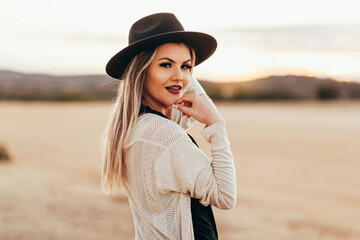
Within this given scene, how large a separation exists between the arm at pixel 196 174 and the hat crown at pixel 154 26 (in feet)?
1.48

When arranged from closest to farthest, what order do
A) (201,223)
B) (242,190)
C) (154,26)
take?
(201,223) < (154,26) < (242,190)

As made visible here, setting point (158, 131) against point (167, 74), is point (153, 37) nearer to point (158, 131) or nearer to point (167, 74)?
point (167, 74)

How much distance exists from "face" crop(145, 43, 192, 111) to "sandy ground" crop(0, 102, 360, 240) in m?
1.41

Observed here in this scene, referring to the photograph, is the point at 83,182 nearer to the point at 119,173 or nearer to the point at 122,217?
the point at 122,217

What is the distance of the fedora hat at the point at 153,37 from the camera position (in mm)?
1806

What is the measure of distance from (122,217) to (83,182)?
3.30 meters

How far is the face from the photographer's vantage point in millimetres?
1851

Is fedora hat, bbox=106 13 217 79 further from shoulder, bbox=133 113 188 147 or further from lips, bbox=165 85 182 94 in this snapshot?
shoulder, bbox=133 113 188 147

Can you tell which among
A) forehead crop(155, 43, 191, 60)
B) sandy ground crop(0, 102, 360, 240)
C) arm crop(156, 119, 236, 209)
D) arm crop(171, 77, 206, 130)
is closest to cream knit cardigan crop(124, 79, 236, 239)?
arm crop(156, 119, 236, 209)

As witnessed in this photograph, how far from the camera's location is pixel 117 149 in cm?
181

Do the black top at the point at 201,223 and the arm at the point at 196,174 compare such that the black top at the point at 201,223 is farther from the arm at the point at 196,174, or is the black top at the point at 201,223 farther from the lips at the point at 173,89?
the lips at the point at 173,89

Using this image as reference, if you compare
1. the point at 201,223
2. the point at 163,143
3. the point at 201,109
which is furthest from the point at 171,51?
the point at 201,223

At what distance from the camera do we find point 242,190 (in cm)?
1006

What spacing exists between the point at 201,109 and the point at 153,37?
0.33 metres
